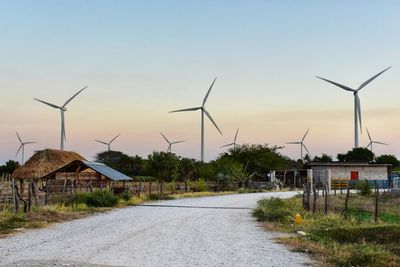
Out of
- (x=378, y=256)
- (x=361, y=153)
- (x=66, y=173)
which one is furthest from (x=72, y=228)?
(x=361, y=153)

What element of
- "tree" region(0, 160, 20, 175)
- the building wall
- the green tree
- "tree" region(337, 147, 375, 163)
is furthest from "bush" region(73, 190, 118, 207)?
"tree" region(337, 147, 375, 163)

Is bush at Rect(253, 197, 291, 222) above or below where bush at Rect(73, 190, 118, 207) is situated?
below

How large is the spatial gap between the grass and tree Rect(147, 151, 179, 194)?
111ft

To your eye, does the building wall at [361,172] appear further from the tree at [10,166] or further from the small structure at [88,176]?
the tree at [10,166]

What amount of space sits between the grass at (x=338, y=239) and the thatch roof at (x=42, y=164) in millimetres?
27520

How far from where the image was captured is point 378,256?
34.3 ft

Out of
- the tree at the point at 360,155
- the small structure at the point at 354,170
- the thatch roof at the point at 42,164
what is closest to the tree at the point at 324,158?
the tree at the point at 360,155

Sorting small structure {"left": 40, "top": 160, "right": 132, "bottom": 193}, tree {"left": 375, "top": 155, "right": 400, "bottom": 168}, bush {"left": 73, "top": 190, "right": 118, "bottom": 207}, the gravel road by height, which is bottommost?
the gravel road

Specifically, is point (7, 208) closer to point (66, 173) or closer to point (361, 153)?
point (66, 173)

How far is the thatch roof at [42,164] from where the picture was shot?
147 ft

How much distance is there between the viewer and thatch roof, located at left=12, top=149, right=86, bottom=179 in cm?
4466

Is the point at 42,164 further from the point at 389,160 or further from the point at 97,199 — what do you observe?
the point at 389,160

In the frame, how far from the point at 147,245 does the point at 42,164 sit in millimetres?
34857

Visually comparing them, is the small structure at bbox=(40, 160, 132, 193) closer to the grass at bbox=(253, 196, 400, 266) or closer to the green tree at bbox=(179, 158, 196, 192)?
the grass at bbox=(253, 196, 400, 266)
